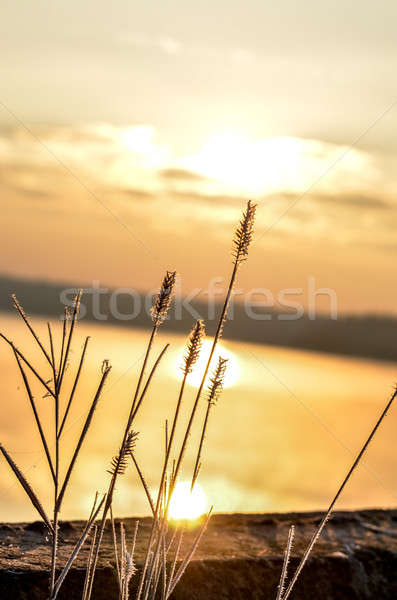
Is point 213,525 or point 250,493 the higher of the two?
point 213,525

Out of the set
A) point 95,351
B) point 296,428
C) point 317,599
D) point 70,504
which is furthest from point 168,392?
point 317,599

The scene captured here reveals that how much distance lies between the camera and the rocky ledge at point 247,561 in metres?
1.60

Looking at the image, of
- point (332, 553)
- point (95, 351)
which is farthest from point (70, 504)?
point (95, 351)

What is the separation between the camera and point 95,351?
30.3 ft

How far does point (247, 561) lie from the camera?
176 centimetres

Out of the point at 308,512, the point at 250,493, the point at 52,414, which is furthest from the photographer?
the point at 52,414

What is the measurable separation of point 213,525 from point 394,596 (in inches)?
17.9

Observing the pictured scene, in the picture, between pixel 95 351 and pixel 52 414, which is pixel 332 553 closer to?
pixel 52 414

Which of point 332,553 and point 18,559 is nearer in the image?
point 18,559

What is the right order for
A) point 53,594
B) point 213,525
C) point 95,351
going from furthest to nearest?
point 95,351
point 213,525
point 53,594

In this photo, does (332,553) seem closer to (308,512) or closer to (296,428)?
(308,512)

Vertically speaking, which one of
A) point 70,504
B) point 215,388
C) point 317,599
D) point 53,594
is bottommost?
point 70,504

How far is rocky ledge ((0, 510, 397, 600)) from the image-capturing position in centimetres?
160

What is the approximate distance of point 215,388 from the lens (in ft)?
4.29
